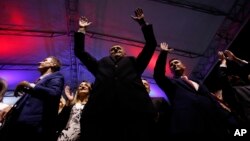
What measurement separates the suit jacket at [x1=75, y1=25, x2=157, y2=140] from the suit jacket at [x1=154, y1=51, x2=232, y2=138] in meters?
0.37

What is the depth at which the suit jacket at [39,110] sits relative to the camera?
7.59 ft

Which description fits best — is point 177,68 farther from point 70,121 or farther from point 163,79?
point 70,121

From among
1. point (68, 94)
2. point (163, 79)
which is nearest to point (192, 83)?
point (163, 79)

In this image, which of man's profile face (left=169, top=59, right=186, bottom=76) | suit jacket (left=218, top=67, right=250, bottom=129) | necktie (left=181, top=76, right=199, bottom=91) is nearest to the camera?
suit jacket (left=218, top=67, right=250, bottom=129)

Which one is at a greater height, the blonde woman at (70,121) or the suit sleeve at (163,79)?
the suit sleeve at (163,79)

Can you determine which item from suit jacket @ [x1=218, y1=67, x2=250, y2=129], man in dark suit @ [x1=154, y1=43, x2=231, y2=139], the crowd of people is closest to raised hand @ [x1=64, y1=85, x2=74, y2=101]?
the crowd of people

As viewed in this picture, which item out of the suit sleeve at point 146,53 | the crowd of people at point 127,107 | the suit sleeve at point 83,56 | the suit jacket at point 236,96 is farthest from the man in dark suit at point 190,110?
the suit sleeve at point 83,56

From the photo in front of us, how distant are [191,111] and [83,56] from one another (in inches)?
40.5

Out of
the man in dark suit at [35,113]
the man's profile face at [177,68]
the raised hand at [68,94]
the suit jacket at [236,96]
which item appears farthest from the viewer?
the raised hand at [68,94]

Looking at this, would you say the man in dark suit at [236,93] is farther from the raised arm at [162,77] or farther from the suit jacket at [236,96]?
the raised arm at [162,77]

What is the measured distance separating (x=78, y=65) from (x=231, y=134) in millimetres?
6808

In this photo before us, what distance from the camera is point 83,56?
246 centimetres

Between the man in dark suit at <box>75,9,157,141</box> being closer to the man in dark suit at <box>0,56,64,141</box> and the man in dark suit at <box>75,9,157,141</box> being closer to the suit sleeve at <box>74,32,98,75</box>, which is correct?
the suit sleeve at <box>74,32,98,75</box>

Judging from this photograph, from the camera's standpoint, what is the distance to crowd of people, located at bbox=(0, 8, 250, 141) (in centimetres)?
194
